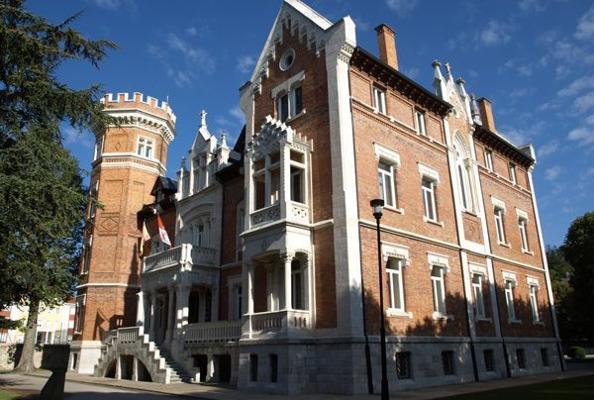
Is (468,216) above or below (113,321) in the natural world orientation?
above

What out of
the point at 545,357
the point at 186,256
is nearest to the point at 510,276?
the point at 545,357

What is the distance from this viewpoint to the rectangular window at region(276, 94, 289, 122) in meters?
22.6

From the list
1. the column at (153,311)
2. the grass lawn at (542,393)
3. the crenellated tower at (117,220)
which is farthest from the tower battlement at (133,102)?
the grass lawn at (542,393)

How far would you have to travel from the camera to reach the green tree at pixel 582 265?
36225mm

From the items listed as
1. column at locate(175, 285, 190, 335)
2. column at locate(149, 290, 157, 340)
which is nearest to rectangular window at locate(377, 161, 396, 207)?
column at locate(175, 285, 190, 335)

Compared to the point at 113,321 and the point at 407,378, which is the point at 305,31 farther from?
the point at 113,321

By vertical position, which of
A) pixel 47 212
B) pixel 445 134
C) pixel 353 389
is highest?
pixel 445 134

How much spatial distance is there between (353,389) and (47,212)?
11.5m

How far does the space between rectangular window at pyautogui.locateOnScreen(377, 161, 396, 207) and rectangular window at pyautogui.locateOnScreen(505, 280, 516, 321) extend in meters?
10.5

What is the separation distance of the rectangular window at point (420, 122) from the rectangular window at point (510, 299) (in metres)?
10.1

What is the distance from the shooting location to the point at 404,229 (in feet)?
66.7

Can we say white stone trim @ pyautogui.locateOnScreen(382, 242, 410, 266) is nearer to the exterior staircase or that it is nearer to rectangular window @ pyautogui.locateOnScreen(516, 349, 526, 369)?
rectangular window @ pyautogui.locateOnScreen(516, 349, 526, 369)

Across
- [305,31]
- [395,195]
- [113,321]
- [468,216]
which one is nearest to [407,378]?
[395,195]

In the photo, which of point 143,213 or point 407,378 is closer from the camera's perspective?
point 407,378
